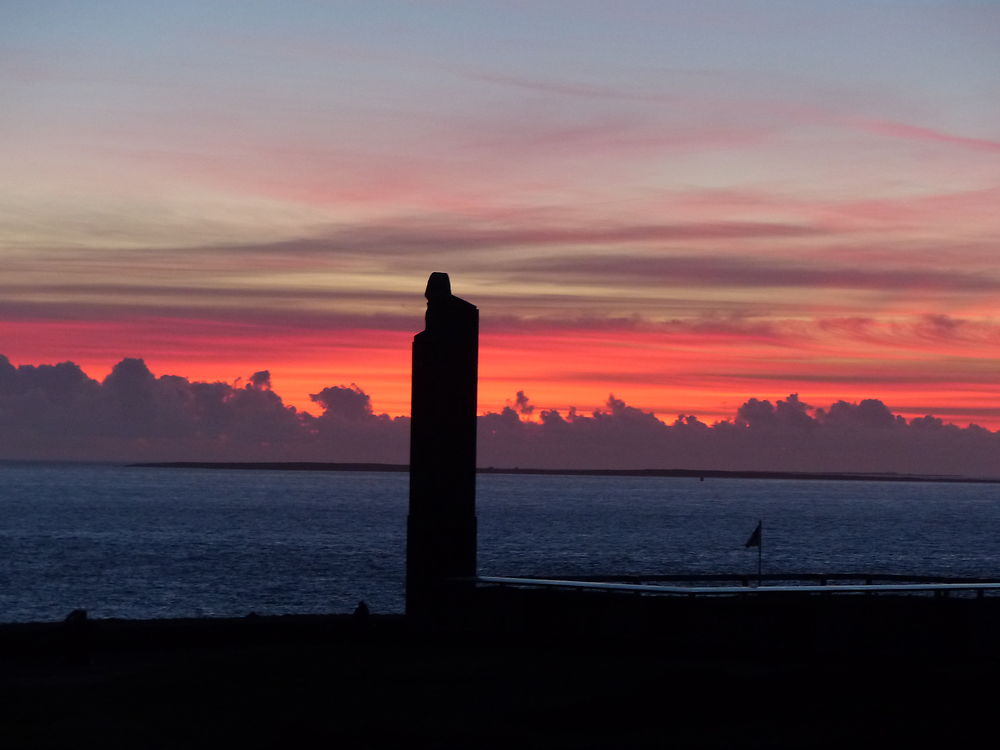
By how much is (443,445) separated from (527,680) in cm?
710

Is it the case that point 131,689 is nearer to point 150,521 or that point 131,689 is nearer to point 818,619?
point 818,619

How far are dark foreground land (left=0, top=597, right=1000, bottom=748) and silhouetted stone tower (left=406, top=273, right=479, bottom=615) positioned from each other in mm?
1509

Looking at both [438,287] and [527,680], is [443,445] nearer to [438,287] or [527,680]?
[438,287]

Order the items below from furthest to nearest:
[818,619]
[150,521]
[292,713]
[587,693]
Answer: [150,521] → [818,619] → [587,693] → [292,713]

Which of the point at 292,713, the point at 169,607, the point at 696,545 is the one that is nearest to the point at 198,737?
the point at 292,713

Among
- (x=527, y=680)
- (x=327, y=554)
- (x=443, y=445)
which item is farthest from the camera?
(x=327, y=554)

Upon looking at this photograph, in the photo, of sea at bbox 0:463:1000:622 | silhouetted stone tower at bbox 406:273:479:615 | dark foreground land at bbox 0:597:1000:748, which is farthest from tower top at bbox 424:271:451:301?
sea at bbox 0:463:1000:622

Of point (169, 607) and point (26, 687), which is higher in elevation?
point (26, 687)

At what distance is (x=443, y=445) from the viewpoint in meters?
24.1

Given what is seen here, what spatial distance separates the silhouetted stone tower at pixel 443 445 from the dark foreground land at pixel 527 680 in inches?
59.4

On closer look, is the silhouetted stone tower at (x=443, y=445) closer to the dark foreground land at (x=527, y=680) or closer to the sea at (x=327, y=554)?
the dark foreground land at (x=527, y=680)

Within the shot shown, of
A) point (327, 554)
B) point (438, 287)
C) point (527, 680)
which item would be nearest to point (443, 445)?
point (438, 287)

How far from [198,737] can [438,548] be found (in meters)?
9.58

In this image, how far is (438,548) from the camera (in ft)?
77.8
